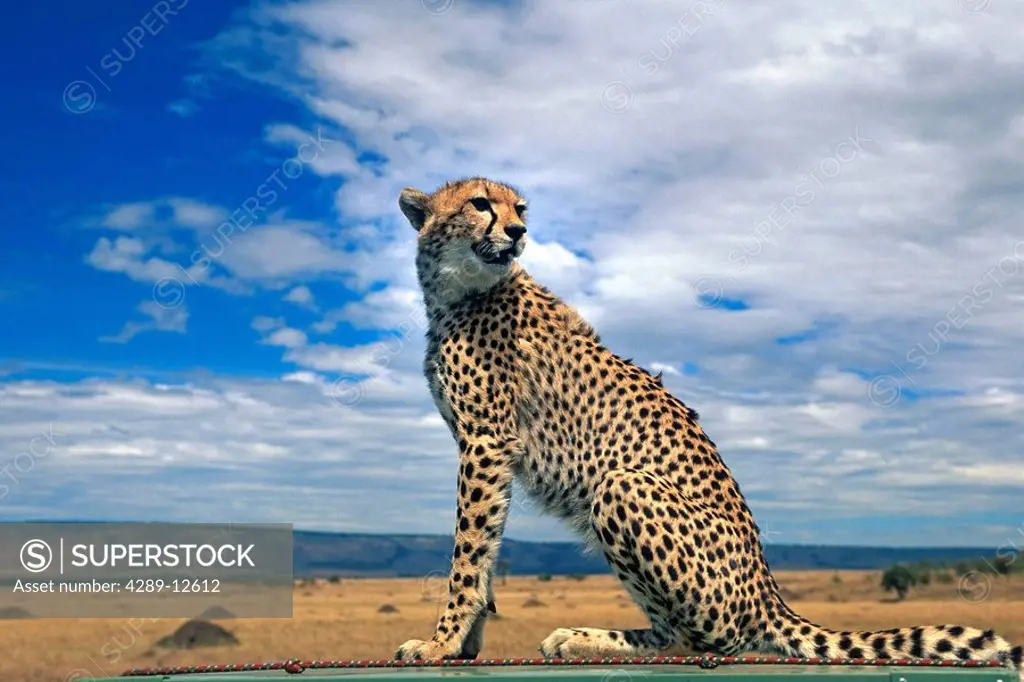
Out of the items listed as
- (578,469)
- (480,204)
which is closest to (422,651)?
(578,469)

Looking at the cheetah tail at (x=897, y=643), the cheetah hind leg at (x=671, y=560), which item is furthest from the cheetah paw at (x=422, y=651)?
the cheetah tail at (x=897, y=643)

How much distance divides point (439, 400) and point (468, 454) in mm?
487

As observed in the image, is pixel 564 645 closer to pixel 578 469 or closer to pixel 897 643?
pixel 578 469

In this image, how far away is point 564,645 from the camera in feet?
18.1

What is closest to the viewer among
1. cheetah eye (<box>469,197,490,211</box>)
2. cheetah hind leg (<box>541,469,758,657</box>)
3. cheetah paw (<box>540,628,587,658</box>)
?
cheetah hind leg (<box>541,469,758,657</box>)

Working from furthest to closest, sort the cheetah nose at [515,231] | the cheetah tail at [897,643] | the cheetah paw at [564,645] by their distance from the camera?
the cheetah nose at [515,231], the cheetah paw at [564,645], the cheetah tail at [897,643]

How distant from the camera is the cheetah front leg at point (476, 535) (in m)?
5.56

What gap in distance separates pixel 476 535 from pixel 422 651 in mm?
645

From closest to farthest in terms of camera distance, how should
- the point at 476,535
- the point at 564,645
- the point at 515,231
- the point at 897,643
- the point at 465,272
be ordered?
the point at 897,643
the point at 564,645
the point at 476,535
the point at 515,231
the point at 465,272

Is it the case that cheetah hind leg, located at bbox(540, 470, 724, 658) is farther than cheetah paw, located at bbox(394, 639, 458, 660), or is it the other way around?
cheetah paw, located at bbox(394, 639, 458, 660)

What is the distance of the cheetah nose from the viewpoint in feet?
19.7

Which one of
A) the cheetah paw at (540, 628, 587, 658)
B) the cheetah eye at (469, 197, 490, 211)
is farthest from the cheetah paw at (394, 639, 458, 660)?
the cheetah eye at (469, 197, 490, 211)

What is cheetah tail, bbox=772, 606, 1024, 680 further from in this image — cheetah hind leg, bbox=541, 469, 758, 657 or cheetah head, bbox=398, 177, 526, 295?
cheetah head, bbox=398, 177, 526, 295

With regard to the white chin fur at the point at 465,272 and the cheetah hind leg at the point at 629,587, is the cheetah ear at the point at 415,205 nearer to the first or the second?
the white chin fur at the point at 465,272
